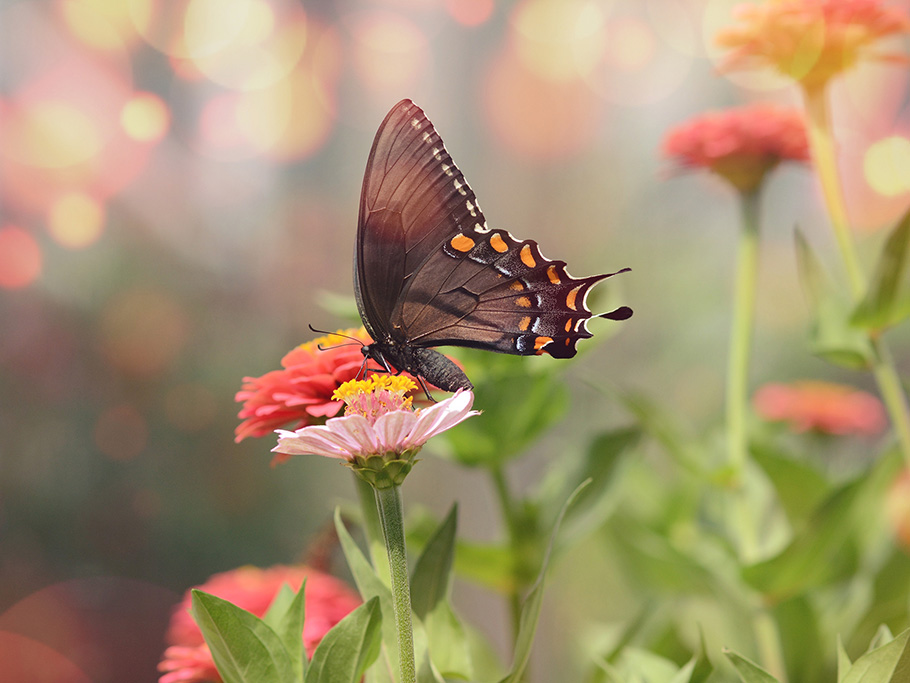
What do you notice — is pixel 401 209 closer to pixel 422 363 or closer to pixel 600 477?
pixel 422 363

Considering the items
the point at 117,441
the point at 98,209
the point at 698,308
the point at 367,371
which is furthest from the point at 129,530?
the point at 698,308

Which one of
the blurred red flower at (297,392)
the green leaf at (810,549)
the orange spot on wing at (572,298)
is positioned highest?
the orange spot on wing at (572,298)

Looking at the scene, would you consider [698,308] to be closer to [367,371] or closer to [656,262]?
[656,262]

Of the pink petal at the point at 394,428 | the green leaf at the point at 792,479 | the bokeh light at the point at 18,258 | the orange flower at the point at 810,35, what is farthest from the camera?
the bokeh light at the point at 18,258

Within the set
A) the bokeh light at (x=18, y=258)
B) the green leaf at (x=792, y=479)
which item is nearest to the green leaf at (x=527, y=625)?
the green leaf at (x=792, y=479)

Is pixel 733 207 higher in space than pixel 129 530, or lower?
higher

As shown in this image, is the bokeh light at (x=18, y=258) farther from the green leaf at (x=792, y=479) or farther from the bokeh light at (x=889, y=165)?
the bokeh light at (x=889, y=165)

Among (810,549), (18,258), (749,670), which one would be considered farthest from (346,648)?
(18,258)
